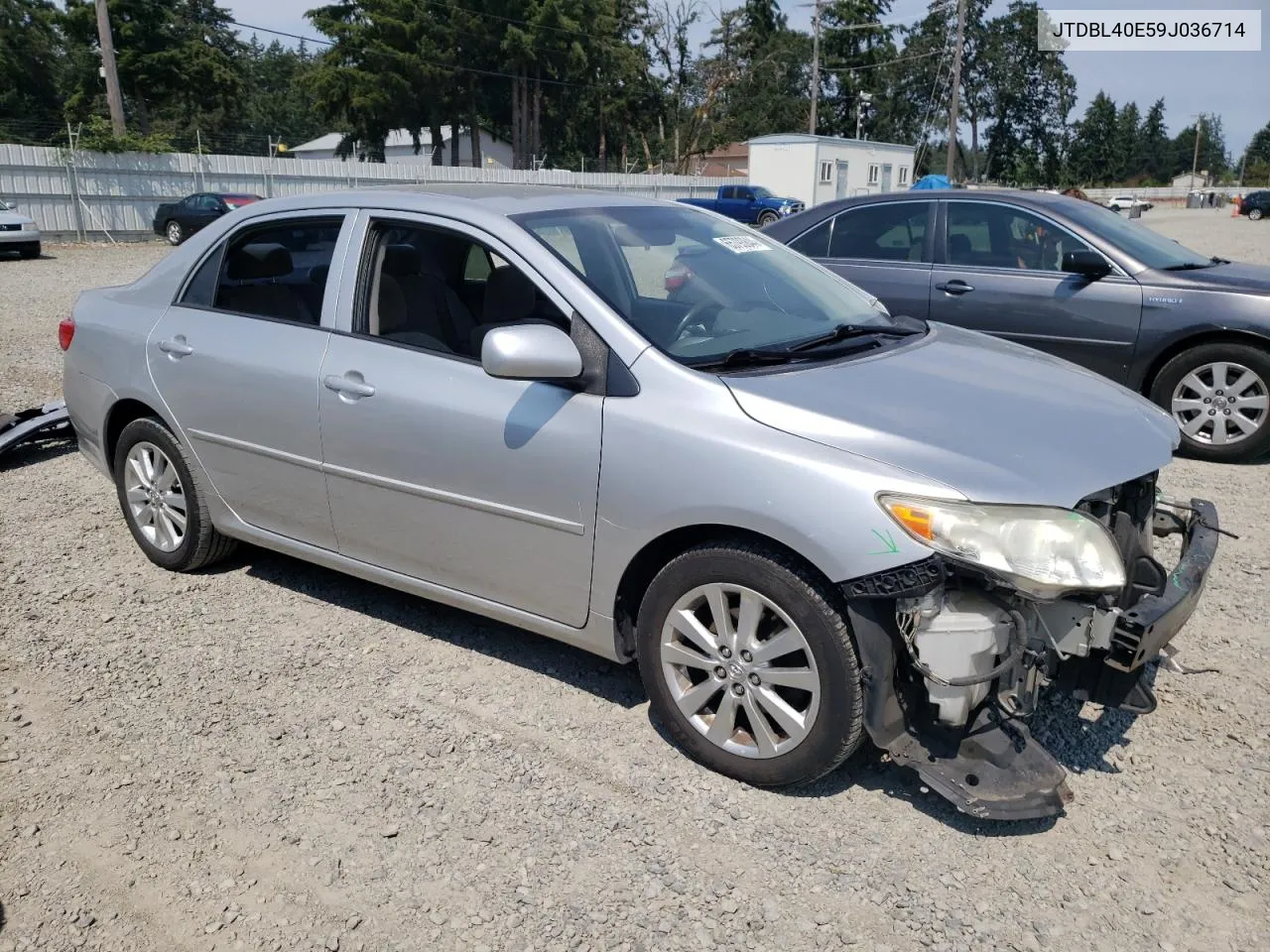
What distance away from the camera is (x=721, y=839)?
2998 millimetres

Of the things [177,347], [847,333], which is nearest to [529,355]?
[847,333]

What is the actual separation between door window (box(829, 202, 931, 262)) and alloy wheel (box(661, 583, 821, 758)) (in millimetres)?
5145

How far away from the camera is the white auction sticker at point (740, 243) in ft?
13.8

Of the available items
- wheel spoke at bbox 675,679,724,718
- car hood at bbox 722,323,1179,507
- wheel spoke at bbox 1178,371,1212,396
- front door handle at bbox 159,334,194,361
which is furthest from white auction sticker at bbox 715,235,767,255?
wheel spoke at bbox 1178,371,1212,396

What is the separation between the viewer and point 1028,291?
7.08 meters

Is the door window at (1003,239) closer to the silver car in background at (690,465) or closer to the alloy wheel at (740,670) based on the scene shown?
the silver car in background at (690,465)

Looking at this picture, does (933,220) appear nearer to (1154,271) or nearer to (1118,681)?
(1154,271)

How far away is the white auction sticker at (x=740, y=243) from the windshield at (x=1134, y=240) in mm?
3698

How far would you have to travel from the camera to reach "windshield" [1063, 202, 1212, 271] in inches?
276

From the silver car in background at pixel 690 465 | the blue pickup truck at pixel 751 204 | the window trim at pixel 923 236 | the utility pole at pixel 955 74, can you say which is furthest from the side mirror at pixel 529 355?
the utility pole at pixel 955 74

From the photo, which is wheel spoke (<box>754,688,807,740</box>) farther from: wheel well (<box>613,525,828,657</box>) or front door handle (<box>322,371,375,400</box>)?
front door handle (<box>322,371,375,400</box>)

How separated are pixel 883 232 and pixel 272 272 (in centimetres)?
475

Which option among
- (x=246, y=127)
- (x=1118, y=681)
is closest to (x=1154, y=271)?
(x=1118, y=681)

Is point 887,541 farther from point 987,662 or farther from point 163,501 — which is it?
point 163,501
